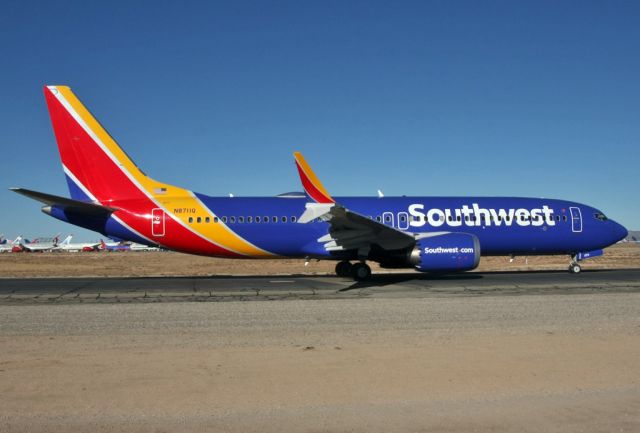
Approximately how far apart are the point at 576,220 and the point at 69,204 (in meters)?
20.9

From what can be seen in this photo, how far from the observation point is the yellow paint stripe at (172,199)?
21.3m

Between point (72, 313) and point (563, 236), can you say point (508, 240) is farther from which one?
point (72, 313)

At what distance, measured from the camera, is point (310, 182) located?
63.2 ft

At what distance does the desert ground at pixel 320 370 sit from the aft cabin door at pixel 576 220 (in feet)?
42.1

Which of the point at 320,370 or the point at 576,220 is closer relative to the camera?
the point at 320,370

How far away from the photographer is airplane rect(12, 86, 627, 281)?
63.9ft

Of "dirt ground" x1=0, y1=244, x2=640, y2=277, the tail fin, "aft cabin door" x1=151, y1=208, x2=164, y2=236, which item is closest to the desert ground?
"aft cabin door" x1=151, y1=208, x2=164, y2=236

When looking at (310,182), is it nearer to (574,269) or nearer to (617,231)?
(574,269)

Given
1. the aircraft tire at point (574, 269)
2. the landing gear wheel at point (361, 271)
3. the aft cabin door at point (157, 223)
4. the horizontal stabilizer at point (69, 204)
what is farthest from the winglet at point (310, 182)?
the aircraft tire at point (574, 269)

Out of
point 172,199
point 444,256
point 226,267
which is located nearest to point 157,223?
point 172,199

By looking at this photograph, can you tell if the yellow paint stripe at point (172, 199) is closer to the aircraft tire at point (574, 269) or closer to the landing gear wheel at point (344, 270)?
the landing gear wheel at point (344, 270)

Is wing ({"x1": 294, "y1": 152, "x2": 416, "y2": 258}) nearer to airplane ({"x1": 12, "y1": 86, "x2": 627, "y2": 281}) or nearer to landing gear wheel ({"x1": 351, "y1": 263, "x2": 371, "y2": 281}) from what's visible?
airplane ({"x1": 12, "y1": 86, "x2": 627, "y2": 281})

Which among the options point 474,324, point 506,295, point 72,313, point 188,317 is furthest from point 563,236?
point 72,313

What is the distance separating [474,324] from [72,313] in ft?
28.2
